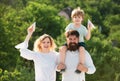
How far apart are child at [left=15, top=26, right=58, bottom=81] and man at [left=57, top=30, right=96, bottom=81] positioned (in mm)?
231

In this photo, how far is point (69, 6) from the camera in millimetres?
87938

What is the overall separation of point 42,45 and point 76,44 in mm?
564


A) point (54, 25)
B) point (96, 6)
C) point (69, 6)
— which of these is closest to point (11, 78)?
Answer: point (54, 25)

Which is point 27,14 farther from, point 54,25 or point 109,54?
point 109,54

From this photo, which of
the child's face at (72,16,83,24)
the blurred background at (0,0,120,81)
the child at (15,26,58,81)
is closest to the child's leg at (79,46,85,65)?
the child at (15,26,58,81)

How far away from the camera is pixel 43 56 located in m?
8.41

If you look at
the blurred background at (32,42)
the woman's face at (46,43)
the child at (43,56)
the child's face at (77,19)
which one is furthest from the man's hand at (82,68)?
the blurred background at (32,42)

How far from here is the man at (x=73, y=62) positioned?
8.13 m

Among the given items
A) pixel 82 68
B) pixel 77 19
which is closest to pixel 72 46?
pixel 82 68

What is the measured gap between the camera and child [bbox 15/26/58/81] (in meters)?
8.33

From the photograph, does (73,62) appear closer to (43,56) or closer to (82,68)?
(82,68)

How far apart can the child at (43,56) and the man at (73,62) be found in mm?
231

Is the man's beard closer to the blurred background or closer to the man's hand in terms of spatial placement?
the man's hand

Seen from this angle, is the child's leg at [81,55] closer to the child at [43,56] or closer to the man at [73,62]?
the man at [73,62]
